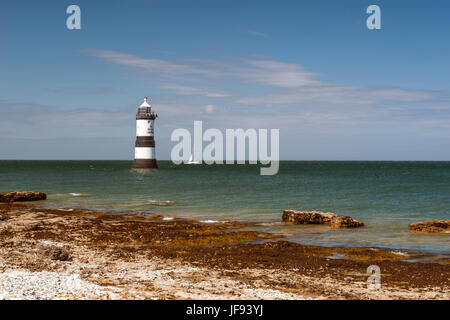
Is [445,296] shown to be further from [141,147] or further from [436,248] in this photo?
[141,147]

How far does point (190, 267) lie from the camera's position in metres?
16.1

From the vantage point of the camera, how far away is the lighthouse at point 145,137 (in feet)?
274

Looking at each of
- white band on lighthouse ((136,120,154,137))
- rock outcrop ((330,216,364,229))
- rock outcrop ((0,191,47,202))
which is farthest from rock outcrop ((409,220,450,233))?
white band on lighthouse ((136,120,154,137))

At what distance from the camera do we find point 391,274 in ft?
51.3

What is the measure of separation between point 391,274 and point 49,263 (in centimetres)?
1183

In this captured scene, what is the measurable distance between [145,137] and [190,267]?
231 feet

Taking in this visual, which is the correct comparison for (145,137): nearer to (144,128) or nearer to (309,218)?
(144,128)

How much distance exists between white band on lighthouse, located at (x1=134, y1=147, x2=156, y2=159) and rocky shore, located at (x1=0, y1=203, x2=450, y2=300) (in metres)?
61.0

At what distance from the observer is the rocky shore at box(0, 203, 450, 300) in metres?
12.1

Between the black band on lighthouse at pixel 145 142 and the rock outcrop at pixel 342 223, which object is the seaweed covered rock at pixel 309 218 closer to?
the rock outcrop at pixel 342 223

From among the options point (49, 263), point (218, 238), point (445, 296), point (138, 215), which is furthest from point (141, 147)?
point (445, 296)

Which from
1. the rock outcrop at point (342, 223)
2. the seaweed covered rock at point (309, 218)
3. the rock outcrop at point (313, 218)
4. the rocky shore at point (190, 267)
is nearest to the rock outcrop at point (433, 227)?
the rock outcrop at point (342, 223)

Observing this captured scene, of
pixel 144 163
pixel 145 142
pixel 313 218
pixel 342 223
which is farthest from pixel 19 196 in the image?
pixel 144 163
